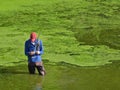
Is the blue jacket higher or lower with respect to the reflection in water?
higher

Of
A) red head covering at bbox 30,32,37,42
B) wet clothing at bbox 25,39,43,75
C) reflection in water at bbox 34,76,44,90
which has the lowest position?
reflection in water at bbox 34,76,44,90

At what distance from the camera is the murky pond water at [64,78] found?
407 inches

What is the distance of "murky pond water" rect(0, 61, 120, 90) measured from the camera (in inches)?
407

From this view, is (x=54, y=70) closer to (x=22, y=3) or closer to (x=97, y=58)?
(x=97, y=58)

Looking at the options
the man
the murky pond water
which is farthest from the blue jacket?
the murky pond water

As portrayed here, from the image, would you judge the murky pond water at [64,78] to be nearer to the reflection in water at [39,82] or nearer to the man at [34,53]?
the reflection in water at [39,82]

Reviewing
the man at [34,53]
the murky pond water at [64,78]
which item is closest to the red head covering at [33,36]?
the man at [34,53]

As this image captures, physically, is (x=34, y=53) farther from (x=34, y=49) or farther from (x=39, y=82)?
(x=39, y=82)

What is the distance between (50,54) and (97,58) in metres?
1.51

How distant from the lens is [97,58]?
42.5 feet

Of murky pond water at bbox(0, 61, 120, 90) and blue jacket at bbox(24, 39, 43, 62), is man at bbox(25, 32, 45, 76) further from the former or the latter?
murky pond water at bbox(0, 61, 120, 90)

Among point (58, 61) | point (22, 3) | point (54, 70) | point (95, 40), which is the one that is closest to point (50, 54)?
point (58, 61)

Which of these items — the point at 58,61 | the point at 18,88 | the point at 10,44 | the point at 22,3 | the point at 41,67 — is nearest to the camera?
the point at 18,88

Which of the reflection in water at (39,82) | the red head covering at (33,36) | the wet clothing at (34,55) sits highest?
the red head covering at (33,36)
